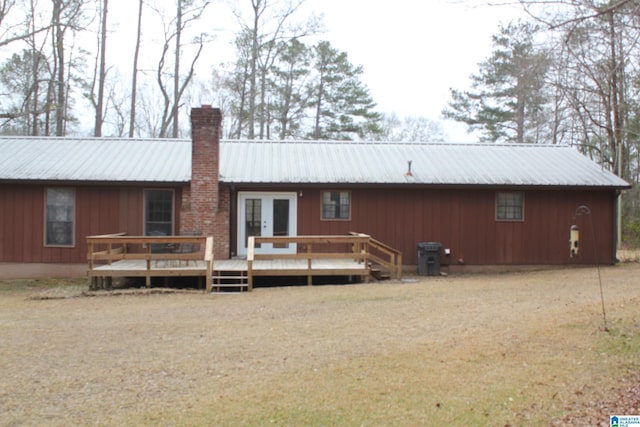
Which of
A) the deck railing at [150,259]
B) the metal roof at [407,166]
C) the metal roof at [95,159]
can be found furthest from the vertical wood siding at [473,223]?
the metal roof at [95,159]

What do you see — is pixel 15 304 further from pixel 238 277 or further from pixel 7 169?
pixel 7 169

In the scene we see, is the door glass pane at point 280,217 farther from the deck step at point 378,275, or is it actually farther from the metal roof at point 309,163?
the deck step at point 378,275

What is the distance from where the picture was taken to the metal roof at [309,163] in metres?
15.1

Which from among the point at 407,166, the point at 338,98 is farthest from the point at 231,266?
the point at 338,98

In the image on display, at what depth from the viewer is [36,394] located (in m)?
5.07

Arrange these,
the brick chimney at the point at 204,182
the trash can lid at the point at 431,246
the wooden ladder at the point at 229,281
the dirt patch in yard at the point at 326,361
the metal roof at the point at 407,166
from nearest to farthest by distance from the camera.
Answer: the dirt patch in yard at the point at 326,361 < the wooden ladder at the point at 229,281 < the brick chimney at the point at 204,182 < the trash can lid at the point at 431,246 < the metal roof at the point at 407,166

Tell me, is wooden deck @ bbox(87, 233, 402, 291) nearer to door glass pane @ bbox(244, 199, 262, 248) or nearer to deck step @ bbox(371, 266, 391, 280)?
deck step @ bbox(371, 266, 391, 280)

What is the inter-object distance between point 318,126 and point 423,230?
54.2ft

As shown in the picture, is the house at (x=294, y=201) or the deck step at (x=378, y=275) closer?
the deck step at (x=378, y=275)

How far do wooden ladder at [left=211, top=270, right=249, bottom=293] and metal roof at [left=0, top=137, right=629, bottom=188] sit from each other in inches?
126

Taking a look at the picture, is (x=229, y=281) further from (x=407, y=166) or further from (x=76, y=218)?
(x=407, y=166)

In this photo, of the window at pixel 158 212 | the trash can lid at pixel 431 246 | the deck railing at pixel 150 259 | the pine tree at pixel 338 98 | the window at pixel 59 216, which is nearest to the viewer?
the deck railing at pixel 150 259

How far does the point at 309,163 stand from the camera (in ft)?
53.8

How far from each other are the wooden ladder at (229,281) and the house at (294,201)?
7.24 feet
